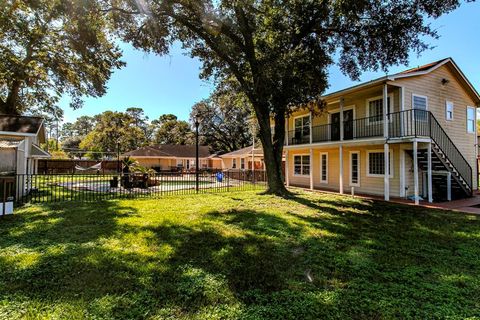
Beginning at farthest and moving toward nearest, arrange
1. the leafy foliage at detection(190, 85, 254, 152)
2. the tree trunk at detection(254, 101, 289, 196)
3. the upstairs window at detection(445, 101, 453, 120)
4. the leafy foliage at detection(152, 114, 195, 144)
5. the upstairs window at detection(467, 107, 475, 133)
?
the leafy foliage at detection(152, 114, 195, 144), the leafy foliage at detection(190, 85, 254, 152), the upstairs window at detection(467, 107, 475, 133), the upstairs window at detection(445, 101, 453, 120), the tree trunk at detection(254, 101, 289, 196)

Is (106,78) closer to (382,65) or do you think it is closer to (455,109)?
(382,65)

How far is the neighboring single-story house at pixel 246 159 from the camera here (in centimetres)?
2460

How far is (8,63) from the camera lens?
15250 millimetres

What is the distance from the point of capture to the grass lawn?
3057mm

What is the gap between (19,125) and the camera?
12.5 metres

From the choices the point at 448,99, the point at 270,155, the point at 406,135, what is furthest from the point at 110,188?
the point at 448,99

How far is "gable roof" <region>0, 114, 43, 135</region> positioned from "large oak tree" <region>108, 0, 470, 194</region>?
627cm

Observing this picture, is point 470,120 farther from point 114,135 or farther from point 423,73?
point 114,135

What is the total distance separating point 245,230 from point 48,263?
12.8 feet

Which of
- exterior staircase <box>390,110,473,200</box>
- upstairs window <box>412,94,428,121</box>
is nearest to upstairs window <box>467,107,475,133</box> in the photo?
exterior staircase <box>390,110,473,200</box>

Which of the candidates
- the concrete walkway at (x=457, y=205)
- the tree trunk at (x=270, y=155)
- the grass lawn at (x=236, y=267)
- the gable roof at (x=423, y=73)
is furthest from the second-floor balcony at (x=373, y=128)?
the grass lawn at (x=236, y=267)

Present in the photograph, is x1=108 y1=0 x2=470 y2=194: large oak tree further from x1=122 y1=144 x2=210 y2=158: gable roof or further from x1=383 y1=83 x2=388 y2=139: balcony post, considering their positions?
x1=122 y1=144 x2=210 y2=158: gable roof

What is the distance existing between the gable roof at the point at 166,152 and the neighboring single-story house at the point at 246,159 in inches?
287

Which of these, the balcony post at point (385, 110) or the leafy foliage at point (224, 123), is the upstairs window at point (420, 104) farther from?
the leafy foliage at point (224, 123)
